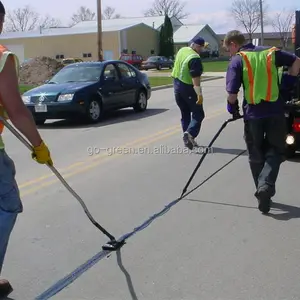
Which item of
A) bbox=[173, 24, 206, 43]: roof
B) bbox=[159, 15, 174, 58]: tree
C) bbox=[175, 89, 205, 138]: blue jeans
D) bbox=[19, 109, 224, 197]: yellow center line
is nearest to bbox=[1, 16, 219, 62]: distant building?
bbox=[159, 15, 174, 58]: tree

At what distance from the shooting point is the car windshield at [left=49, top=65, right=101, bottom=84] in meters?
13.4

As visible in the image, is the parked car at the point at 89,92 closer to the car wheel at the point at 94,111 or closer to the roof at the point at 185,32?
the car wheel at the point at 94,111

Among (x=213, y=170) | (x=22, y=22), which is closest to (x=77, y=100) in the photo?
(x=213, y=170)

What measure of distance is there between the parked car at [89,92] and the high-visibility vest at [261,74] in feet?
23.9

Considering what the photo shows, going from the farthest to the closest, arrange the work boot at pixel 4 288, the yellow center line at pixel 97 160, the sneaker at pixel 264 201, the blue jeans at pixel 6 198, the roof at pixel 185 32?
the roof at pixel 185 32, the yellow center line at pixel 97 160, the sneaker at pixel 264 201, the work boot at pixel 4 288, the blue jeans at pixel 6 198

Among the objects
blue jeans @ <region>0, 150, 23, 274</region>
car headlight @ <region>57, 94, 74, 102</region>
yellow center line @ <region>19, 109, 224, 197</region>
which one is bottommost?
yellow center line @ <region>19, 109, 224, 197</region>

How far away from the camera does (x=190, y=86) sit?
9109 millimetres

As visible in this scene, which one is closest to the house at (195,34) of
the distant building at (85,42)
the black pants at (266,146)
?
the distant building at (85,42)

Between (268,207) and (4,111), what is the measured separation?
117 inches

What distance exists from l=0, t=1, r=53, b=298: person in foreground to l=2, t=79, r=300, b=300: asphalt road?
1.81 feet

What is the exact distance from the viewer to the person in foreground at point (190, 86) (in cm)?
890

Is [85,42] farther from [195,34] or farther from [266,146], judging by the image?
[266,146]

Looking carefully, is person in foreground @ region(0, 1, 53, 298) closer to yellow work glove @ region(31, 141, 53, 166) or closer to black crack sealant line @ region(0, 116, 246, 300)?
yellow work glove @ region(31, 141, 53, 166)

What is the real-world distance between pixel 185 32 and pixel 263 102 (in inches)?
3504
